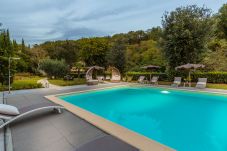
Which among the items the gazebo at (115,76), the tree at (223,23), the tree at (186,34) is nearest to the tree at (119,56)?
the gazebo at (115,76)

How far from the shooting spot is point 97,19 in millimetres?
20688

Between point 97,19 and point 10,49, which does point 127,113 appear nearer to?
point 10,49

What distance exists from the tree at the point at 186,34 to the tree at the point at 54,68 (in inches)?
558

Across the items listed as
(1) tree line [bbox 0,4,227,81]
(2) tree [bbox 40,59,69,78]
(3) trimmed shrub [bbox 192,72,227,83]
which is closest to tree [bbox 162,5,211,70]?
(1) tree line [bbox 0,4,227,81]

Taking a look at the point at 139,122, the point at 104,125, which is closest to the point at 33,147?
the point at 104,125

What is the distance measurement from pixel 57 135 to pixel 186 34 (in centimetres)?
1567

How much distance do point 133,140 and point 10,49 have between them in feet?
44.6

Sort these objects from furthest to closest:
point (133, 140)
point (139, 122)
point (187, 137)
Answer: point (139, 122) → point (187, 137) → point (133, 140)

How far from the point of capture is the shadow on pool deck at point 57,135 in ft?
10.3

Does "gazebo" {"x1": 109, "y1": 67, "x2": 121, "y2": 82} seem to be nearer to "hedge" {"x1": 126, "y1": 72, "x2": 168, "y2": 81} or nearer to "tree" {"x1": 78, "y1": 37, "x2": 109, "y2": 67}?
"hedge" {"x1": 126, "y1": 72, "x2": 168, "y2": 81}

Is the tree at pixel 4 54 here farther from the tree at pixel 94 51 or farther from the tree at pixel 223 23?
the tree at pixel 223 23

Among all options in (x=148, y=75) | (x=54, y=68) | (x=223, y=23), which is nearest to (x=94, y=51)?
(x=54, y=68)

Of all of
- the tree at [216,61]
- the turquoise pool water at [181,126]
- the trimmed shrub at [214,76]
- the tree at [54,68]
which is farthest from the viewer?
the tree at [54,68]

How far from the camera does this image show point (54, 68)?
22.7 metres
